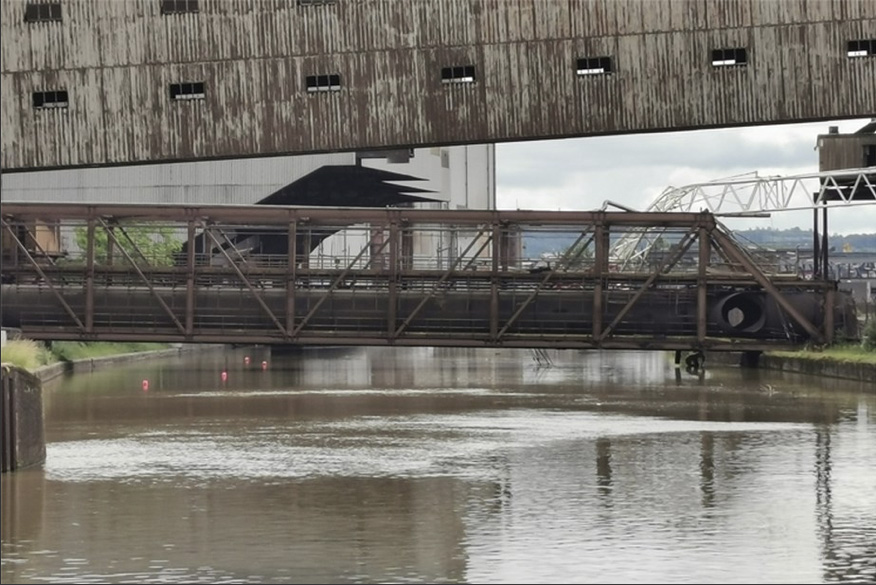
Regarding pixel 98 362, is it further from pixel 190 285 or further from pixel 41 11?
pixel 41 11

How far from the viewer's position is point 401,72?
32219mm

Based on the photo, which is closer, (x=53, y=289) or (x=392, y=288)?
(x=392, y=288)

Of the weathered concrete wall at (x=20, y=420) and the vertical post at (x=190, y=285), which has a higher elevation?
the vertical post at (x=190, y=285)

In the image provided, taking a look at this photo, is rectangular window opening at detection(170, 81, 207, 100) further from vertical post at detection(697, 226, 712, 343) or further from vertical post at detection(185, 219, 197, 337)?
vertical post at detection(697, 226, 712, 343)

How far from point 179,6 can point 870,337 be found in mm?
29313

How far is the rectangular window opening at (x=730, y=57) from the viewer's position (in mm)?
31750

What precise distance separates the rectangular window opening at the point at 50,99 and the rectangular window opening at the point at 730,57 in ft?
38.7

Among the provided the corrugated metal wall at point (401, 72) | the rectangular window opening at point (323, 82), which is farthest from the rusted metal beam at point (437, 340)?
the rectangular window opening at point (323, 82)

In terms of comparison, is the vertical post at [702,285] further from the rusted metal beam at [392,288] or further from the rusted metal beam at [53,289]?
the rusted metal beam at [53,289]

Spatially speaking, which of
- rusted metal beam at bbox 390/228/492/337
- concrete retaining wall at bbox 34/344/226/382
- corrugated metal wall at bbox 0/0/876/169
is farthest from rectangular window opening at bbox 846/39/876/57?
concrete retaining wall at bbox 34/344/226/382

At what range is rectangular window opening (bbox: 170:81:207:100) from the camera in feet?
107

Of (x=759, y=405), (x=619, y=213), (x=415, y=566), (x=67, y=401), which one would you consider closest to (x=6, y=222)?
(x=67, y=401)

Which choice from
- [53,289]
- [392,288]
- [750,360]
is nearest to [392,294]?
[392,288]

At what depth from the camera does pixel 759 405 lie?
138ft
